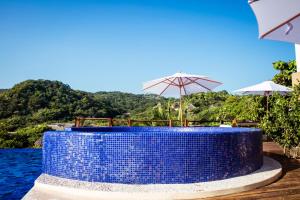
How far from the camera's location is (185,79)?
12.3 m

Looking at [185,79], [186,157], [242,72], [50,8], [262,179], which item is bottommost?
[262,179]

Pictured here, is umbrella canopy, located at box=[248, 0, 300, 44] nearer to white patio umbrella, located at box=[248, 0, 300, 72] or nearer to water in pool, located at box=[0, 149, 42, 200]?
white patio umbrella, located at box=[248, 0, 300, 72]

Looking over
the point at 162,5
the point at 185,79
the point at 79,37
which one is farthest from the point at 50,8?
the point at 185,79

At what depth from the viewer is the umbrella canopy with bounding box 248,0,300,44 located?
3887mm

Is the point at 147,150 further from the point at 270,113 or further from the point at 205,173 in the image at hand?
the point at 270,113

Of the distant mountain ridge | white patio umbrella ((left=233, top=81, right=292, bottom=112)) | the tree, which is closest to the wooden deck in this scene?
white patio umbrella ((left=233, top=81, right=292, bottom=112))

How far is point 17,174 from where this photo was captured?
8.56 metres

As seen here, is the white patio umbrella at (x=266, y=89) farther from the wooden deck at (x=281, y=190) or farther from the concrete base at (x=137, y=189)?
the concrete base at (x=137, y=189)

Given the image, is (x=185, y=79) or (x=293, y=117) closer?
(x=293, y=117)

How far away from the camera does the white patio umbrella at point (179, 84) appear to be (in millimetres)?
12008

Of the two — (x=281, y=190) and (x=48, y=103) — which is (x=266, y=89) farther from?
(x=48, y=103)

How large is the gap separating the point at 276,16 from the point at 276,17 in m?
0.01

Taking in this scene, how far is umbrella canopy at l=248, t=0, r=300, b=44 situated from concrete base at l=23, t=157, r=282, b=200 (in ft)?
7.26

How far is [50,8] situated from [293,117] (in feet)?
57.2
